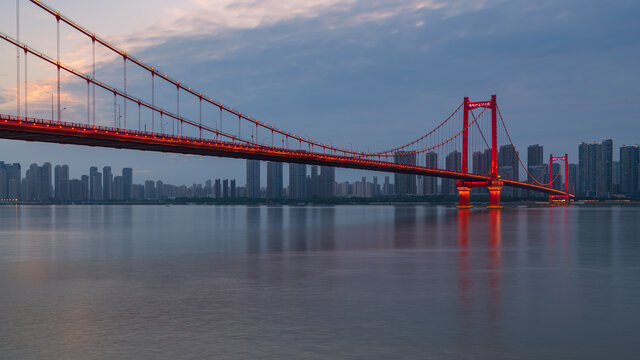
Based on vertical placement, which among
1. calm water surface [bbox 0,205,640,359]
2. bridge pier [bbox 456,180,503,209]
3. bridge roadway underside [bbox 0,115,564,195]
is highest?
bridge roadway underside [bbox 0,115,564,195]

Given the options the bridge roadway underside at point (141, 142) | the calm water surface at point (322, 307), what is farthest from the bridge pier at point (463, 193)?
the calm water surface at point (322, 307)

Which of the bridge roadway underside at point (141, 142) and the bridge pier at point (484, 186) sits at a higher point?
the bridge roadway underside at point (141, 142)

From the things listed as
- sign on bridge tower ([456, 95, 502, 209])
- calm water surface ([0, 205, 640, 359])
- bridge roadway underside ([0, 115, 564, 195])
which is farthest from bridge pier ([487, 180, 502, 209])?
calm water surface ([0, 205, 640, 359])

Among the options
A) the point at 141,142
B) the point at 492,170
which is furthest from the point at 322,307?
the point at 492,170

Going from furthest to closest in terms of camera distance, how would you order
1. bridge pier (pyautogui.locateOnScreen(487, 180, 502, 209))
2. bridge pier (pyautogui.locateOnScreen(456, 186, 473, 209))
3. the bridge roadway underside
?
bridge pier (pyautogui.locateOnScreen(456, 186, 473, 209)) < bridge pier (pyautogui.locateOnScreen(487, 180, 502, 209)) < the bridge roadway underside

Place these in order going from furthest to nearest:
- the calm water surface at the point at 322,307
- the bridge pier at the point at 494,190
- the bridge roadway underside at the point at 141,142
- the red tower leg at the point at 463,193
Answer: the red tower leg at the point at 463,193
the bridge pier at the point at 494,190
the bridge roadway underside at the point at 141,142
the calm water surface at the point at 322,307

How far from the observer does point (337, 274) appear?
1758 centimetres

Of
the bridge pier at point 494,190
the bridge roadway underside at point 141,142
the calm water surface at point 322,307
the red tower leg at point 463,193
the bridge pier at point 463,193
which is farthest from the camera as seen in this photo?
the bridge pier at point 463,193

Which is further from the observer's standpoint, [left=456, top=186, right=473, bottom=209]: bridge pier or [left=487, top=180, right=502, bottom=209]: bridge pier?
[left=456, top=186, right=473, bottom=209]: bridge pier

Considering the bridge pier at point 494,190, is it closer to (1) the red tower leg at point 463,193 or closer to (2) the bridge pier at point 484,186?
(2) the bridge pier at point 484,186

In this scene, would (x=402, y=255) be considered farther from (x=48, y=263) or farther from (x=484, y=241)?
(x=48, y=263)

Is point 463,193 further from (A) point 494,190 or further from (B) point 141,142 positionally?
(B) point 141,142

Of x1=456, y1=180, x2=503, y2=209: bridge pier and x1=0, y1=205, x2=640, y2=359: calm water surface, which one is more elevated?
x1=456, y1=180, x2=503, y2=209: bridge pier

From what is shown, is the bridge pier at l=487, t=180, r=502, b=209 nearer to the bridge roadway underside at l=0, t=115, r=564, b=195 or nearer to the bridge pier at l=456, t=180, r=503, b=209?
the bridge pier at l=456, t=180, r=503, b=209
